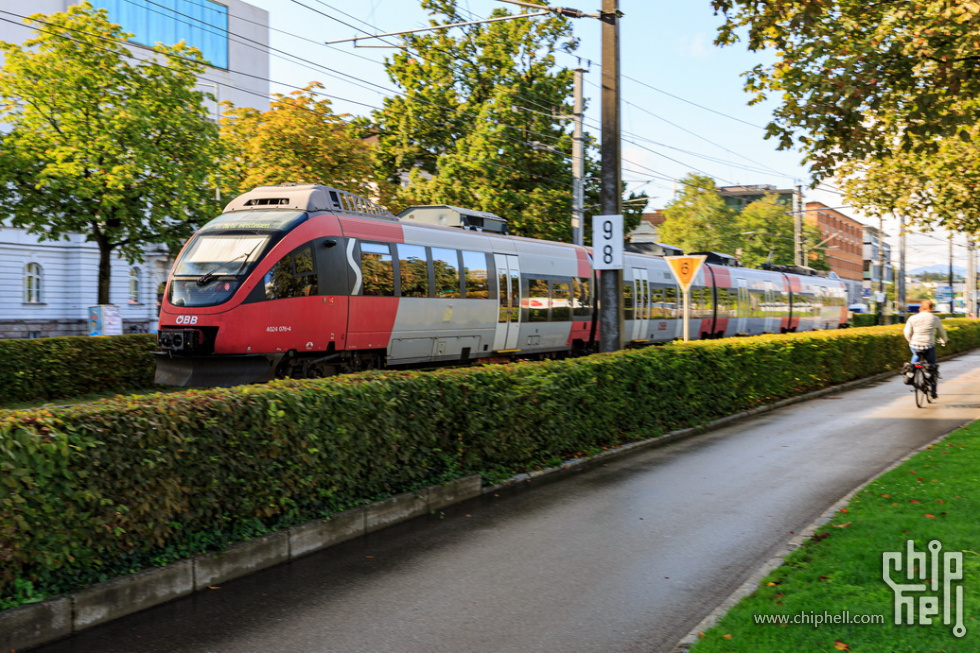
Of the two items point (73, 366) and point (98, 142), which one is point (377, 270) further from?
point (98, 142)

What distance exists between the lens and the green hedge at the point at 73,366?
15383 mm

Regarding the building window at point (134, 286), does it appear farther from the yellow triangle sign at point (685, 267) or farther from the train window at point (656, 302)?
the yellow triangle sign at point (685, 267)

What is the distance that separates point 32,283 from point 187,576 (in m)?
43.6

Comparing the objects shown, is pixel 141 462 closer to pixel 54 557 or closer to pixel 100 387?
pixel 54 557

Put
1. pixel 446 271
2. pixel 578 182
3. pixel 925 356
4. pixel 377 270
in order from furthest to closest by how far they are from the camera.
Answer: pixel 578 182
pixel 446 271
pixel 925 356
pixel 377 270

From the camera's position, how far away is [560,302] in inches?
896

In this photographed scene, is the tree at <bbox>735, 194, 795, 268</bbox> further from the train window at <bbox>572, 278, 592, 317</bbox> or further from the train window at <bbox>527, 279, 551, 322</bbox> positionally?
the train window at <bbox>527, 279, 551, 322</bbox>

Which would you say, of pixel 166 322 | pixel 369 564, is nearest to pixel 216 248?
pixel 166 322

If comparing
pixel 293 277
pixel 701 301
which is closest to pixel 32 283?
pixel 701 301

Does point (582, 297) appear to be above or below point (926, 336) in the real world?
above

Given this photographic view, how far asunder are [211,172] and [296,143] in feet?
25.3

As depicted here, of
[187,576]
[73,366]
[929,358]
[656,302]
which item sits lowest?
[187,576]

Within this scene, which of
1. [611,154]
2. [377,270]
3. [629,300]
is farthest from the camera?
[629,300]

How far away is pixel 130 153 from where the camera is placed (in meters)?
22.8
